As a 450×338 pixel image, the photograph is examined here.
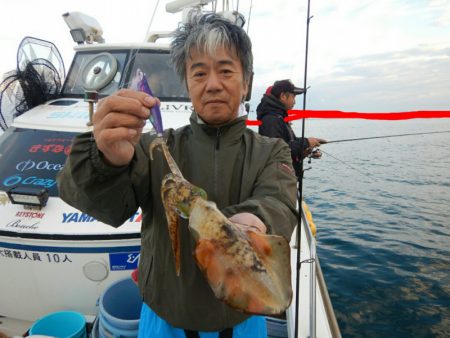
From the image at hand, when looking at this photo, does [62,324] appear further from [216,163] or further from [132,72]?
[132,72]

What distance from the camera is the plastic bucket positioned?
9.25 ft

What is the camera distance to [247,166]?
187 centimetres

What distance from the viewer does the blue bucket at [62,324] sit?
3.20 metres

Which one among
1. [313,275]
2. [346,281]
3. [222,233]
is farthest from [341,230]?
[222,233]

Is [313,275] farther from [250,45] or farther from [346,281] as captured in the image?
[346,281]

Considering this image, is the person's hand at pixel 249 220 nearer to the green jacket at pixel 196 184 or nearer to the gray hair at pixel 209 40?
the green jacket at pixel 196 184

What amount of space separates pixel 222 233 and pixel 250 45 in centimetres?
133

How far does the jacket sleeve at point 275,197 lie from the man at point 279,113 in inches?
137

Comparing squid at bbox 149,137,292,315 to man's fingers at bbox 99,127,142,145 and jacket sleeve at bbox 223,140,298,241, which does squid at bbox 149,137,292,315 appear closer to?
jacket sleeve at bbox 223,140,298,241

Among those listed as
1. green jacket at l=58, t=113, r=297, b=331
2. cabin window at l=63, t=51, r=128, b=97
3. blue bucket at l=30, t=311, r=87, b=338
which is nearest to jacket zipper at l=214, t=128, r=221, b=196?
green jacket at l=58, t=113, r=297, b=331

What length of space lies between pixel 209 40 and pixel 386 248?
9.51 meters

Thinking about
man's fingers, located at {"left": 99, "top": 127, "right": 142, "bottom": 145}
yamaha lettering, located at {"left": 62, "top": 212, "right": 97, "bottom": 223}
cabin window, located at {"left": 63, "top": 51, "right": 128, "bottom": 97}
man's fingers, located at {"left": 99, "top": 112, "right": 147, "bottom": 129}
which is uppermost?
cabin window, located at {"left": 63, "top": 51, "right": 128, "bottom": 97}

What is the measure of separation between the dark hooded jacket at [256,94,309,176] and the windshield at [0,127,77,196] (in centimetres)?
330

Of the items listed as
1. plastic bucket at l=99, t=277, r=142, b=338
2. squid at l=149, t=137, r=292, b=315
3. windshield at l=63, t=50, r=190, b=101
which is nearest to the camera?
squid at l=149, t=137, r=292, b=315
